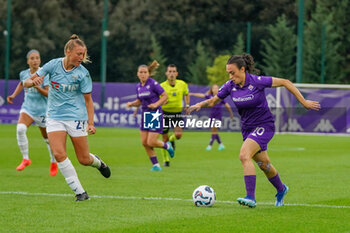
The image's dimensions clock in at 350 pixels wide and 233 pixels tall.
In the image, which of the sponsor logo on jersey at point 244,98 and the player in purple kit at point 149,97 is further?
the player in purple kit at point 149,97

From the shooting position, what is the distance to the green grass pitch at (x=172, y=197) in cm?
850

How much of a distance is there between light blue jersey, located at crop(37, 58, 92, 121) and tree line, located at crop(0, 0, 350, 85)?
44.0 metres

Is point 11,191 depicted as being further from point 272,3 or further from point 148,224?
point 272,3

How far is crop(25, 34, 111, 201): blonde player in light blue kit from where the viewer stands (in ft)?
34.7

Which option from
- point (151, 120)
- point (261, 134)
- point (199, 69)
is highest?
point (199, 69)

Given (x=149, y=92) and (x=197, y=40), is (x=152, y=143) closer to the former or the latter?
(x=149, y=92)

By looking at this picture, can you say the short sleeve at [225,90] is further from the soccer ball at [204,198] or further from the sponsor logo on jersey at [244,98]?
the soccer ball at [204,198]

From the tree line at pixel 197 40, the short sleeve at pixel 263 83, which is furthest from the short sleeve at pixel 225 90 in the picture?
the tree line at pixel 197 40

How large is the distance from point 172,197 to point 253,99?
2.15 meters

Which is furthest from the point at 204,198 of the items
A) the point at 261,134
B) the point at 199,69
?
the point at 199,69

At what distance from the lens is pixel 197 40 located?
61.9 metres

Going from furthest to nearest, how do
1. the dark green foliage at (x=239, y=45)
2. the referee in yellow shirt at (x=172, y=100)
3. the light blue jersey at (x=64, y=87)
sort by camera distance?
1. the dark green foliage at (x=239, y=45)
2. the referee in yellow shirt at (x=172, y=100)
3. the light blue jersey at (x=64, y=87)

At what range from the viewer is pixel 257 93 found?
393 inches

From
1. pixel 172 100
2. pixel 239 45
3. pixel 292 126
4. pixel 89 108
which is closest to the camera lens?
pixel 89 108
